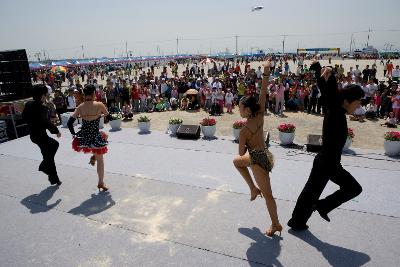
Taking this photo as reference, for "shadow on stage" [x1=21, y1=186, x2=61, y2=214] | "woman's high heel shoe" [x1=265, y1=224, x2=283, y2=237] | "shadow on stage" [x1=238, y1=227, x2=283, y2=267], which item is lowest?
"shadow on stage" [x1=21, y1=186, x2=61, y2=214]

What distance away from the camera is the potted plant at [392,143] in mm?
6797

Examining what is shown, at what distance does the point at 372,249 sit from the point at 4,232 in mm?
4579

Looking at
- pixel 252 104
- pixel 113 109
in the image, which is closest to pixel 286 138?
pixel 252 104

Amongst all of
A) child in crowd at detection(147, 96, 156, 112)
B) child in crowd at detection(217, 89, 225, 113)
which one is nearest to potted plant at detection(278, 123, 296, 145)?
child in crowd at detection(217, 89, 225, 113)

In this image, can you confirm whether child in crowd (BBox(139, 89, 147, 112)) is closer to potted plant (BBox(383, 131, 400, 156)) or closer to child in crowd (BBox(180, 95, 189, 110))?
child in crowd (BBox(180, 95, 189, 110))

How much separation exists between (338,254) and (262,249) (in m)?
0.82

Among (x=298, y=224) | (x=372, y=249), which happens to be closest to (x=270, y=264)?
(x=298, y=224)

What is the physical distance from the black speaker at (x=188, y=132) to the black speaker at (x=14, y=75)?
6078mm

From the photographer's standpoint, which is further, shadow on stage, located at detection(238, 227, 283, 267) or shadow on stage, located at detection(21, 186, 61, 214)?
shadow on stage, located at detection(21, 186, 61, 214)

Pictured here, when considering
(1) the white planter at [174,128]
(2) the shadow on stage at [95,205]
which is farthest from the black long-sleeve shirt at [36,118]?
(1) the white planter at [174,128]

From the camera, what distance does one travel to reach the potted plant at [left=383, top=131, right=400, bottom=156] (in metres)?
6.80

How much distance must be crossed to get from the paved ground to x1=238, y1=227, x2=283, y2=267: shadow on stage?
0.4 inches

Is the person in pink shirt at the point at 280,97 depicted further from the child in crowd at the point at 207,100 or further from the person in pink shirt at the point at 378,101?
the person in pink shirt at the point at 378,101

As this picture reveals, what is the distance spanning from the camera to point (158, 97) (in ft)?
54.4
